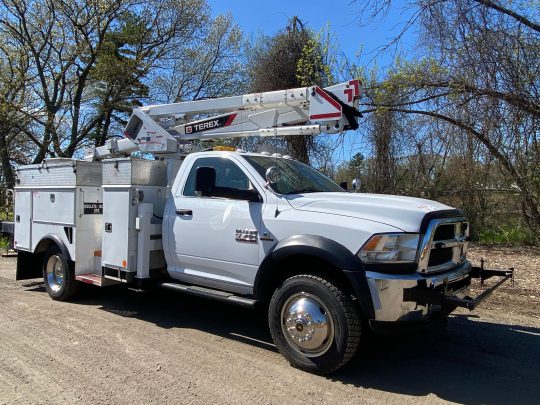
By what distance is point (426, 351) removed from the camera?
521 centimetres

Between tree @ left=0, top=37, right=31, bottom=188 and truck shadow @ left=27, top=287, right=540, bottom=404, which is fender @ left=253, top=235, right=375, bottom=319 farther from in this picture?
tree @ left=0, top=37, right=31, bottom=188

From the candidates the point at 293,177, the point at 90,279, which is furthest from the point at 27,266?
the point at 293,177

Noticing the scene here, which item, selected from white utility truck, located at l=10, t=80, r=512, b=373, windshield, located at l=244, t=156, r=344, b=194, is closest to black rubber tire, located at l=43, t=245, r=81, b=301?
white utility truck, located at l=10, t=80, r=512, b=373

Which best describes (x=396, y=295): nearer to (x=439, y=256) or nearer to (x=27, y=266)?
(x=439, y=256)

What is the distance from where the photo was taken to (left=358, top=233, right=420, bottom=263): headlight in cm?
420

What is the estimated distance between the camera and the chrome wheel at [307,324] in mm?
4395

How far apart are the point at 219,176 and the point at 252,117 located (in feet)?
4.13

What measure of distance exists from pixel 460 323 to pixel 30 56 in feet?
62.1

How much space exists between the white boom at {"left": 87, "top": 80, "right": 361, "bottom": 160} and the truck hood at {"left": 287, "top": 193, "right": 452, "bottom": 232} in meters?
1.19

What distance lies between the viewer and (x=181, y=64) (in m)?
22.2

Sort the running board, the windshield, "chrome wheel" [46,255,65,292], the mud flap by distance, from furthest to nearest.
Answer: the mud flap, "chrome wheel" [46,255,65,292], the windshield, the running board

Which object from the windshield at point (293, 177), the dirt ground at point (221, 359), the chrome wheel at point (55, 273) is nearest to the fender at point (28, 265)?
the chrome wheel at point (55, 273)

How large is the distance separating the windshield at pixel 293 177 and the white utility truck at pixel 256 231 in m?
0.03

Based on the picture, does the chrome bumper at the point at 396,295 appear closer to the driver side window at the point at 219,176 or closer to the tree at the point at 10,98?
the driver side window at the point at 219,176
